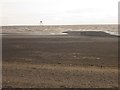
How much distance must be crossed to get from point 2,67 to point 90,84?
20.7ft

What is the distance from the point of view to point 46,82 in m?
12.4

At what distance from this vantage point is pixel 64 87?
37.4ft

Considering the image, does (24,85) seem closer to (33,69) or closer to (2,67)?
(33,69)

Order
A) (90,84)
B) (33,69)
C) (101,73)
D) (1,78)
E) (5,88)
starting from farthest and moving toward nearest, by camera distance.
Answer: (33,69) < (101,73) < (1,78) < (90,84) < (5,88)

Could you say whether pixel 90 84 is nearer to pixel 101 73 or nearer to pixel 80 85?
pixel 80 85

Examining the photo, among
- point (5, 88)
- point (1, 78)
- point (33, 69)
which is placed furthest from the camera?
point (33, 69)

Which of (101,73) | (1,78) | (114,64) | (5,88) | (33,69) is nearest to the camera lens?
(5,88)

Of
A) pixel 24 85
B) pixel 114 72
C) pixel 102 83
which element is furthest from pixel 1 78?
pixel 114 72

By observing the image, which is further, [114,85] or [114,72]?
[114,72]

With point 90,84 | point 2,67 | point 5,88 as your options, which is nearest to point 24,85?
point 5,88

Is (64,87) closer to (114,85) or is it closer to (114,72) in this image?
(114,85)

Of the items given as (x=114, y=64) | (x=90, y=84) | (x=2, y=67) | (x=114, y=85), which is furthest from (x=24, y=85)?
(x=114, y=64)

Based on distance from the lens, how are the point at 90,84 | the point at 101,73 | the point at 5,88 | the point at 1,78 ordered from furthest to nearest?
the point at 101,73 < the point at 1,78 < the point at 90,84 < the point at 5,88

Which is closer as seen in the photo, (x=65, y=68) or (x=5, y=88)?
(x=5, y=88)
